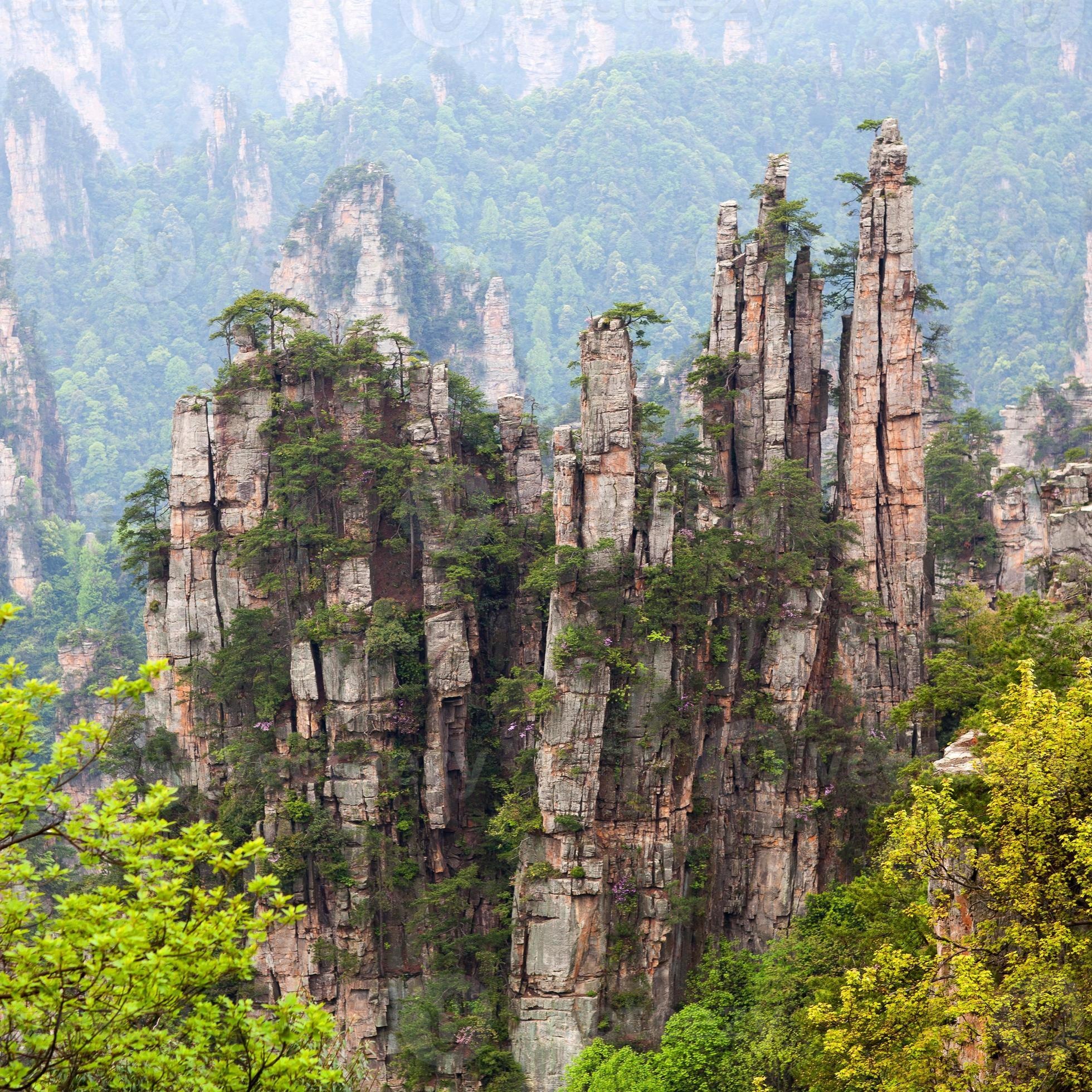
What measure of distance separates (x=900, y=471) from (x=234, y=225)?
326 ft

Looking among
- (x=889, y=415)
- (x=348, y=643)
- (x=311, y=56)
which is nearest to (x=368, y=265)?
(x=348, y=643)

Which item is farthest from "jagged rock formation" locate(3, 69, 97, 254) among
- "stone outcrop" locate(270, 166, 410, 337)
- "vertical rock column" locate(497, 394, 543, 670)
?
"vertical rock column" locate(497, 394, 543, 670)

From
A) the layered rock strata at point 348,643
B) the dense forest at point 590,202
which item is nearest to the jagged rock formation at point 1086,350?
the dense forest at point 590,202

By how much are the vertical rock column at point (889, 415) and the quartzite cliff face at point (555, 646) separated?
9 centimetres

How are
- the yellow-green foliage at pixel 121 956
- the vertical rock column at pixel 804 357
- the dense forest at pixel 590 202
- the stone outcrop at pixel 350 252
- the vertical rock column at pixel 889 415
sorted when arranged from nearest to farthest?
the yellow-green foliage at pixel 121 956 < the vertical rock column at pixel 889 415 < the vertical rock column at pixel 804 357 < the stone outcrop at pixel 350 252 < the dense forest at pixel 590 202

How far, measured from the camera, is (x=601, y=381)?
1377 inches

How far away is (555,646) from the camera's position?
34.1 m

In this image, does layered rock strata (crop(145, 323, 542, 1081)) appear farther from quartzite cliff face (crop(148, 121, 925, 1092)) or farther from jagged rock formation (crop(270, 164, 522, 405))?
jagged rock formation (crop(270, 164, 522, 405))

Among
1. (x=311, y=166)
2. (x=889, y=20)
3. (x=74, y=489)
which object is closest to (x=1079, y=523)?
(x=74, y=489)

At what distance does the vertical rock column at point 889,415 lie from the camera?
122ft

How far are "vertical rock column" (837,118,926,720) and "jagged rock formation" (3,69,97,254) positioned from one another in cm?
9958

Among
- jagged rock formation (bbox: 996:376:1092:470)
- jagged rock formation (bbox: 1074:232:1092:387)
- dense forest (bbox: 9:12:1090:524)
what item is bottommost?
jagged rock formation (bbox: 996:376:1092:470)

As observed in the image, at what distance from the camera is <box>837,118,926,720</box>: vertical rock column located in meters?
37.2

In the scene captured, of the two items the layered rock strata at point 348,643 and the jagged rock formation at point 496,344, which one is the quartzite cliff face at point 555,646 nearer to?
the layered rock strata at point 348,643
